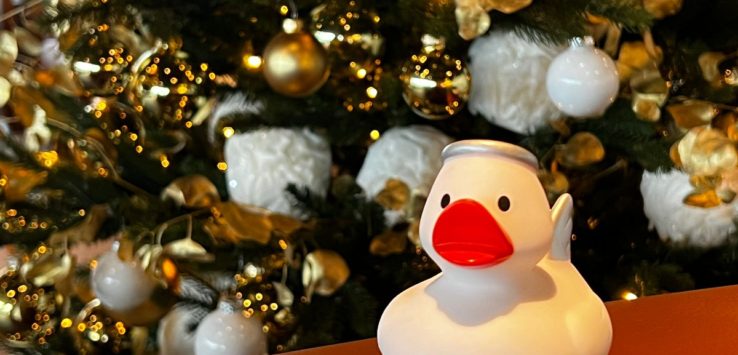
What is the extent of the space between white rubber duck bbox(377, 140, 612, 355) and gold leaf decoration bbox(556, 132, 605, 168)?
1.45ft

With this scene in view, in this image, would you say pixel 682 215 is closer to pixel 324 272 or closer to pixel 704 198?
pixel 704 198

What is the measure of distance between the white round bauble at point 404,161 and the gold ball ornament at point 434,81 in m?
0.04

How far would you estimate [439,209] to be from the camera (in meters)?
0.41

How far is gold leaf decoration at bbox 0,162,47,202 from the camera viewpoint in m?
0.84

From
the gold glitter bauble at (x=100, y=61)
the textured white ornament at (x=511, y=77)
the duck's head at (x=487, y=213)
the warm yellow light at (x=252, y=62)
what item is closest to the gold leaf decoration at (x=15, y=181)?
the gold glitter bauble at (x=100, y=61)

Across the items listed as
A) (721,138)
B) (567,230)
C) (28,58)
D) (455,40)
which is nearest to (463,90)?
(455,40)

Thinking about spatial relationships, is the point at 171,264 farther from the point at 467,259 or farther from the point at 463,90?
the point at 467,259

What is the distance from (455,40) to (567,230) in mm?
428

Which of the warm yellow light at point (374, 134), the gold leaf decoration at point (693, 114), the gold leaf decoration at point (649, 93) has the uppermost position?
the gold leaf decoration at point (649, 93)

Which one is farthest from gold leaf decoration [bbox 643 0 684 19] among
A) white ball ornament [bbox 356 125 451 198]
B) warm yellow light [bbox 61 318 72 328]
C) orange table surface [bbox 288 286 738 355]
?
warm yellow light [bbox 61 318 72 328]

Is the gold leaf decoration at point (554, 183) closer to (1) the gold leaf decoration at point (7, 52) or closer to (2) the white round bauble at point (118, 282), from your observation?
(2) the white round bauble at point (118, 282)

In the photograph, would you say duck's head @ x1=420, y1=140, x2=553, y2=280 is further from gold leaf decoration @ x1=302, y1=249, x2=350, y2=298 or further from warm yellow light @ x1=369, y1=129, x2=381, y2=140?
warm yellow light @ x1=369, y1=129, x2=381, y2=140

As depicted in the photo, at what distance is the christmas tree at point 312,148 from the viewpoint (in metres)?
0.83

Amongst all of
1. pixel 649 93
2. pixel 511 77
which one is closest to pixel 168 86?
pixel 511 77
